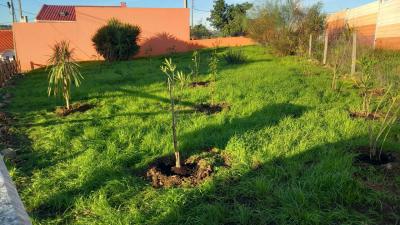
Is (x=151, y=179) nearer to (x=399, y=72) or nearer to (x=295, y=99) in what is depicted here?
(x=295, y=99)

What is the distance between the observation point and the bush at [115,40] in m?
17.5

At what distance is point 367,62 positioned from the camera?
5211 millimetres

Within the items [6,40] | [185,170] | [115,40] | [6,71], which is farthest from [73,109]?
[6,40]

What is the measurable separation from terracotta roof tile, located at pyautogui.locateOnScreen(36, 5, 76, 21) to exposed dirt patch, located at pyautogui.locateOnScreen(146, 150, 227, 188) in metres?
33.2

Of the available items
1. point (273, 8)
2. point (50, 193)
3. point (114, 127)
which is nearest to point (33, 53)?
point (273, 8)

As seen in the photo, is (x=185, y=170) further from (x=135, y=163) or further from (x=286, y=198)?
(x=286, y=198)

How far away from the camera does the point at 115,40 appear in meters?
17.5

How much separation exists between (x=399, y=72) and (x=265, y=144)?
4041 mm

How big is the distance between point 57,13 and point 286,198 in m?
36.8

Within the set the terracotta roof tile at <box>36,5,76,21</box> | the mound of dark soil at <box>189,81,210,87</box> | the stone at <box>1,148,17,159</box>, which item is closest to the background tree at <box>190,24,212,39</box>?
the terracotta roof tile at <box>36,5,76,21</box>

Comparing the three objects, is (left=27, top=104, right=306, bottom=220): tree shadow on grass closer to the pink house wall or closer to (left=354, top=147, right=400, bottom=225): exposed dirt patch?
(left=354, top=147, right=400, bottom=225): exposed dirt patch

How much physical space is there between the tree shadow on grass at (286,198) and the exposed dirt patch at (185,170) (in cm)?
19

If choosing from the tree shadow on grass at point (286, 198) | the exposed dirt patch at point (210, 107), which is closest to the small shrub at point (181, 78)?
the exposed dirt patch at point (210, 107)

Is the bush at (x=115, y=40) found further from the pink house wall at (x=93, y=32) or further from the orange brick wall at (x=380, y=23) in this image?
the orange brick wall at (x=380, y=23)
